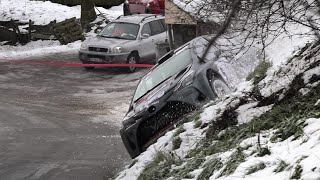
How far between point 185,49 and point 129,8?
17426 mm

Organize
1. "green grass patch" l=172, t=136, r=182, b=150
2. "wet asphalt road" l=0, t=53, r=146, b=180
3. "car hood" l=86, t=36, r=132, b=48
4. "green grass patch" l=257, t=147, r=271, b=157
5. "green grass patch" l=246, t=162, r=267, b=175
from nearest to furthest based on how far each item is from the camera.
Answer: "green grass patch" l=246, t=162, r=267, b=175 → "green grass patch" l=257, t=147, r=271, b=157 → "green grass patch" l=172, t=136, r=182, b=150 → "wet asphalt road" l=0, t=53, r=146, b=180 → "car hood" l=86, t=36, r=132, b=48

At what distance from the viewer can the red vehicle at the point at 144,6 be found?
24.5 metres

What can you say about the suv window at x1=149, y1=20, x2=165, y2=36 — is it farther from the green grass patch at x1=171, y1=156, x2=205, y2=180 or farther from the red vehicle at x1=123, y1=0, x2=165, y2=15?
the green grass patch at x1=171, y1=156, x2=205, y2=180

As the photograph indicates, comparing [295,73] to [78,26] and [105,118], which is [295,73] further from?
[78,26]

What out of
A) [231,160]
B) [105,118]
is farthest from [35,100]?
[231,160]

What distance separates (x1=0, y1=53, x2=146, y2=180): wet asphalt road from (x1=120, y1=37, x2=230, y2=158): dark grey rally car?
2.98ft

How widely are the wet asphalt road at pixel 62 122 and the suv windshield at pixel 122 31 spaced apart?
1.31m

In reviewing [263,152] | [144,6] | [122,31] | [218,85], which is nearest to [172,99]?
[218,85]

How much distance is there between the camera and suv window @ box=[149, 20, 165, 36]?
786 inches

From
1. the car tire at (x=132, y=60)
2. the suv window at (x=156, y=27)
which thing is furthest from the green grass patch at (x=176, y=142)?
the suv window at (x=156, y=27)

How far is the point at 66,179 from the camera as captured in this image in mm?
8609

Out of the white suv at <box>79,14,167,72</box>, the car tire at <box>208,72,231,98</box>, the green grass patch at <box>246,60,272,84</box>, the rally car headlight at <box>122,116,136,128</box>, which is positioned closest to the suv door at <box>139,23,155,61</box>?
the white suv at <box>79,14,167,72</box>

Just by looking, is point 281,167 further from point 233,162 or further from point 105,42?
point 105,42

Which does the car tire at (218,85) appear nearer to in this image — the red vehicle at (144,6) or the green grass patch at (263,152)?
the green grass patch at (263,152)
